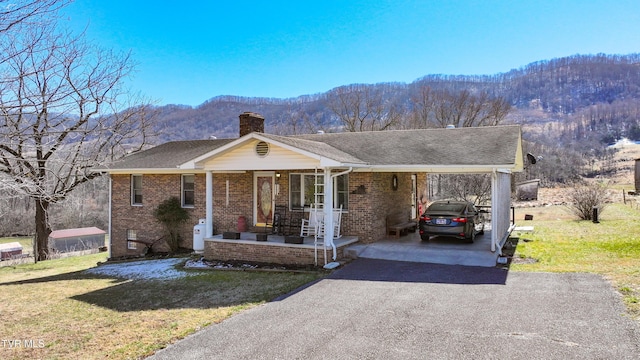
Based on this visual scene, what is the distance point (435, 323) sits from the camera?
6309 mm

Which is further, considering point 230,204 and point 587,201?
point 587,201

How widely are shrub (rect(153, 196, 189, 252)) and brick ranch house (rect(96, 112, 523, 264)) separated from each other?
25 cm

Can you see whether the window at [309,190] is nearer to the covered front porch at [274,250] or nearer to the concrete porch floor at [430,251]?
the covered front porch at [274,250]

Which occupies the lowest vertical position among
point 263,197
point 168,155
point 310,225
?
point 310,225

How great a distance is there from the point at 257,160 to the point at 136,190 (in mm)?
7723

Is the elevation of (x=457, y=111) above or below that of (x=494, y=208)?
above

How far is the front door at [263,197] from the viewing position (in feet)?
47.3

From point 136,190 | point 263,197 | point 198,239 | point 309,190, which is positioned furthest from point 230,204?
point 136,190

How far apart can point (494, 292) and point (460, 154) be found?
5434 mm

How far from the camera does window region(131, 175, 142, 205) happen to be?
16953 mm

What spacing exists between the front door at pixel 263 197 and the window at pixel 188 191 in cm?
291

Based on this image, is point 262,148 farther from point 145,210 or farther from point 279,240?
point 145,210

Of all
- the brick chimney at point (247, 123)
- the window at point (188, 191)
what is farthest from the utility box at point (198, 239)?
the brick chimney at point (247, 123)

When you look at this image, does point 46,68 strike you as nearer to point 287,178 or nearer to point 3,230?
point 287,178
